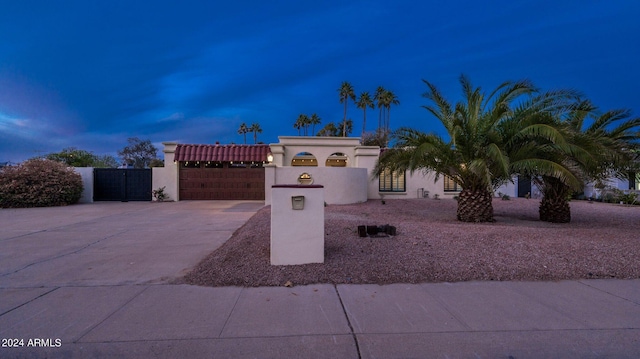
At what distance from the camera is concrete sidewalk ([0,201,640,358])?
3.27m

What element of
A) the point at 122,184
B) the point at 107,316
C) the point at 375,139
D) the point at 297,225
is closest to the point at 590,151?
the point at 297,225

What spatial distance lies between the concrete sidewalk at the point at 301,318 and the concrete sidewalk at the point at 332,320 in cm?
1

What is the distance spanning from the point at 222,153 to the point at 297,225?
1635cm

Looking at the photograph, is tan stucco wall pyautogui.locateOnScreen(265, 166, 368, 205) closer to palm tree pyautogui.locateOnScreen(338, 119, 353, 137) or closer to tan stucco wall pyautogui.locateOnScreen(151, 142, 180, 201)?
tan stucco wall pyautogui.locateOnScreen(151, 142, 180, 201)

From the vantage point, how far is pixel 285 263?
5.67 metres

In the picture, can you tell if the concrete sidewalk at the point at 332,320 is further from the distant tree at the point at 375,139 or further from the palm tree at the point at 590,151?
the distant tree at the point at 375,139

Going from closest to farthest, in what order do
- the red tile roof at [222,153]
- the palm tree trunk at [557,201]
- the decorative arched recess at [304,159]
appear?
the palm tree trunk at [557,201]
the red tile roof at [222,153]
the decorative arched recess at [304,159]

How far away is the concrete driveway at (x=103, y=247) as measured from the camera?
547 cm

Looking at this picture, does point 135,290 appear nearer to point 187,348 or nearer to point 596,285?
point 187,348

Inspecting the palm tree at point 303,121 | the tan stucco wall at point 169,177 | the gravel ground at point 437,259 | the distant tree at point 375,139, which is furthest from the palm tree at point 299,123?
the gravel ground at point 437,259

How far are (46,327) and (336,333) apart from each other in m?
3.19

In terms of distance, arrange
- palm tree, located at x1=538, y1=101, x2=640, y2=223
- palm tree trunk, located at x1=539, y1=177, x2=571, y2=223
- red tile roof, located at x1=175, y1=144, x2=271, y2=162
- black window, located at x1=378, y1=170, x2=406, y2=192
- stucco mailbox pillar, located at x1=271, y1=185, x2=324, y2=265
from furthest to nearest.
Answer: black window, located at x1=378, y1=170, x2=406, y2=192
red tile roof, located at x1=175, y1=144, x2=271, y2=162
palm tree trunk, located at x1=539, y1=177, x2=571, y2=223
palm tree, located at x1=538, y1=101, x2=640, y2=223
stucco mailbox pillar, located at x1=271, y1=185, x2=324, y2=265

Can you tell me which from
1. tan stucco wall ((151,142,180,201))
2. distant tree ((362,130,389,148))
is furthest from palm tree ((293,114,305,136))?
tan stucco wall ((151,142,180,201))

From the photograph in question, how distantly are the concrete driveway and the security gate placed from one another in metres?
7.78
